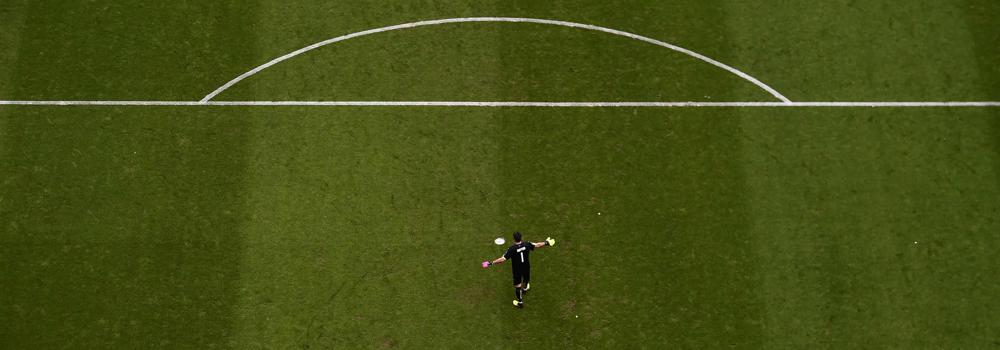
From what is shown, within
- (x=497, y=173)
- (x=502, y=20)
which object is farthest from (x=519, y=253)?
(x=502, y=20)

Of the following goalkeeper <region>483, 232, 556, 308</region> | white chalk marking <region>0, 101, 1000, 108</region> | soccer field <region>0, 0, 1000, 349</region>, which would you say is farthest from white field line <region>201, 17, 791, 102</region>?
goalkeeper <region>483, 232, 556, 308</region>

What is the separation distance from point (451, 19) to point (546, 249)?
175 inches

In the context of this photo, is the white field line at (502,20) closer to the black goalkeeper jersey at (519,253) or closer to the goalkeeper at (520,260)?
the goalkeeper at (520,260)

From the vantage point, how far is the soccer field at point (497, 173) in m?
15.1

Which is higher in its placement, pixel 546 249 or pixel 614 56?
pixel 614 56

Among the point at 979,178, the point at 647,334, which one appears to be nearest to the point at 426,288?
the point at 647,334

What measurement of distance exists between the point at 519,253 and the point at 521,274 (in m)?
0.47

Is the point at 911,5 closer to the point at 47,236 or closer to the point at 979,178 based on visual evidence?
the point at 979,178

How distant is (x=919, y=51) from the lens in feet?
55.9

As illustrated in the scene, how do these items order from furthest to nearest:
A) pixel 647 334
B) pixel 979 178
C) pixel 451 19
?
pixel 451 19
pixel 979 178
pixel 647 334

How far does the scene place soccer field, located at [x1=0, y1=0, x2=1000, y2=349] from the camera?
49.5 feet

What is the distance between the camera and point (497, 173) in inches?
634

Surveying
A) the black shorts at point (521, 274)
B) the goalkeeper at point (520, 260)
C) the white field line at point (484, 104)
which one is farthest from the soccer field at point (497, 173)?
the black shorts at point (521, 274)

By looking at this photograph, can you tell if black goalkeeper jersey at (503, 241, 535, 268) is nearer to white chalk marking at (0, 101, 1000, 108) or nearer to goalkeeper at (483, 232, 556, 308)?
goalkeeper at (483, 232, 556, 308)
